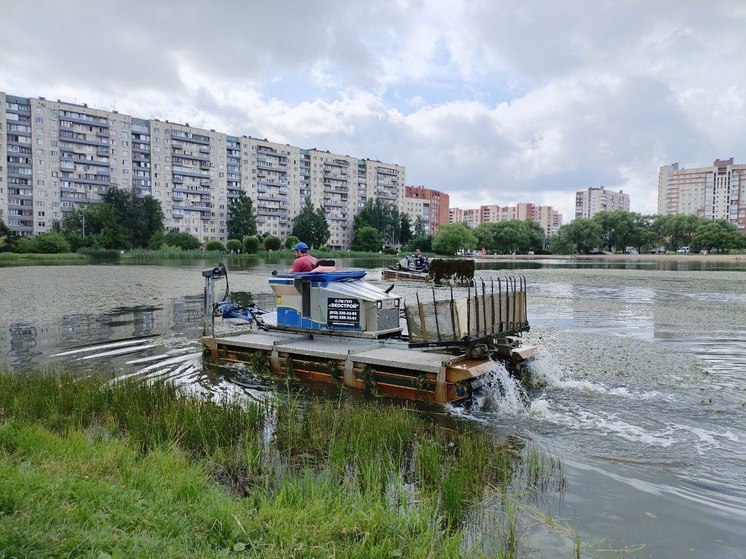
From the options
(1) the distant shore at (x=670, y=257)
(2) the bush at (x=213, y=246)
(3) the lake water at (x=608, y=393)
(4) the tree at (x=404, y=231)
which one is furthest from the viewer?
(4) the tree at (x=404, y=231)

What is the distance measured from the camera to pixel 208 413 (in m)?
7.22

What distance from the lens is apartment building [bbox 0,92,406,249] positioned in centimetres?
10631

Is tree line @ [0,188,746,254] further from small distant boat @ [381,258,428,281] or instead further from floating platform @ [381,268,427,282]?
floating platform @ [381,268,427,282]

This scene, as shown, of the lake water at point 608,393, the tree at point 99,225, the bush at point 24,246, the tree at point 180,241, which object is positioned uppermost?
the tree at point 99,225

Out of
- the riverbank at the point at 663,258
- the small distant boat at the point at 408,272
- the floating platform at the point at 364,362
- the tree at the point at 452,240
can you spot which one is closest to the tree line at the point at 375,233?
the tree at the point at 452,240

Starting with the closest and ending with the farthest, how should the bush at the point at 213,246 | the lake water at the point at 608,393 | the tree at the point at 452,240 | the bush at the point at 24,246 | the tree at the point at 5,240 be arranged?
the lake water at the point at 608,393, the tree at the point at 5,240, the bush at the point at 24,246, the bush at the point at 213,246, the tree at the point at 452,240

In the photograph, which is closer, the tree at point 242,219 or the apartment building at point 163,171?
the apartment building at point 163,171

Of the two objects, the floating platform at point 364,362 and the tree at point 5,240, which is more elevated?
the tree at point 5,240

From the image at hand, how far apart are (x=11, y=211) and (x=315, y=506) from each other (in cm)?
12246

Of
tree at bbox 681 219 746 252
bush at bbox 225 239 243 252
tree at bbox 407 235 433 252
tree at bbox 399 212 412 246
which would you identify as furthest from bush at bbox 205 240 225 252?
tree at bbox 681 219 746 252

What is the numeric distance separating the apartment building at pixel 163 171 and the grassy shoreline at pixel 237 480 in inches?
4614

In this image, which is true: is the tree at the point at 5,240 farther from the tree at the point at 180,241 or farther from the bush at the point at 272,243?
the bush at the point at 272,243

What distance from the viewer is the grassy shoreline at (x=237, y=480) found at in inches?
160

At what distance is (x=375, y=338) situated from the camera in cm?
1169
